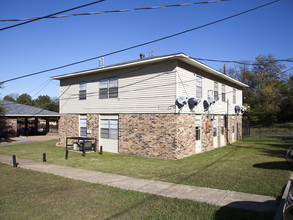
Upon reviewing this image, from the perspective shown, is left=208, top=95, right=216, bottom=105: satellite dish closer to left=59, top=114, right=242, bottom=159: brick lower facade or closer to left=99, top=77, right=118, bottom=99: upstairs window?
left=59, top=114, right=242, bottom=159: brick lower facade

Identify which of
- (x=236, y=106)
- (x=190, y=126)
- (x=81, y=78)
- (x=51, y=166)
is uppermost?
(x=81, y=78)

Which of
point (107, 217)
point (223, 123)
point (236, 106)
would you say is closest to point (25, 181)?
point (107, 217)

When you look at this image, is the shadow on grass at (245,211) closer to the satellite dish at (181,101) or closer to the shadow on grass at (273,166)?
the shadow on grass at (273,166)

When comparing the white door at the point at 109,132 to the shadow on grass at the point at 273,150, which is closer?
the shadow on grass at the point at 273,150

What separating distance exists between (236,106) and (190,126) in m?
10.9

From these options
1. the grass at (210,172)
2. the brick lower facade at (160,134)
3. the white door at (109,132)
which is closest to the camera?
the grass at (210,172)

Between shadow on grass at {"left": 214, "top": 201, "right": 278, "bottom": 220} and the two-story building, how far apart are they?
7116 mm

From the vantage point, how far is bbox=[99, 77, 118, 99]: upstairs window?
52.8 feet

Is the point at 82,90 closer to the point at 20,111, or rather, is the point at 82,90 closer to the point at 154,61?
the point at 154,61

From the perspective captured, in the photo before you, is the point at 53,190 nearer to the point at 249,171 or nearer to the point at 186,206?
the point at 186,206

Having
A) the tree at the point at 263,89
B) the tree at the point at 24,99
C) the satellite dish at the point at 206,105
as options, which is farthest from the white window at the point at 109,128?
the tree at the point at 24,99

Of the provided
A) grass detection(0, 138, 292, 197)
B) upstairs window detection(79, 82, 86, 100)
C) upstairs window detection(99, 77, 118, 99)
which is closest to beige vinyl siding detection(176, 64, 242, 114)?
grass detection(0, 138, 292, 197)

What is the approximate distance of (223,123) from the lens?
20484mm

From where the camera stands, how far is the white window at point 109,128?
16156 mm
